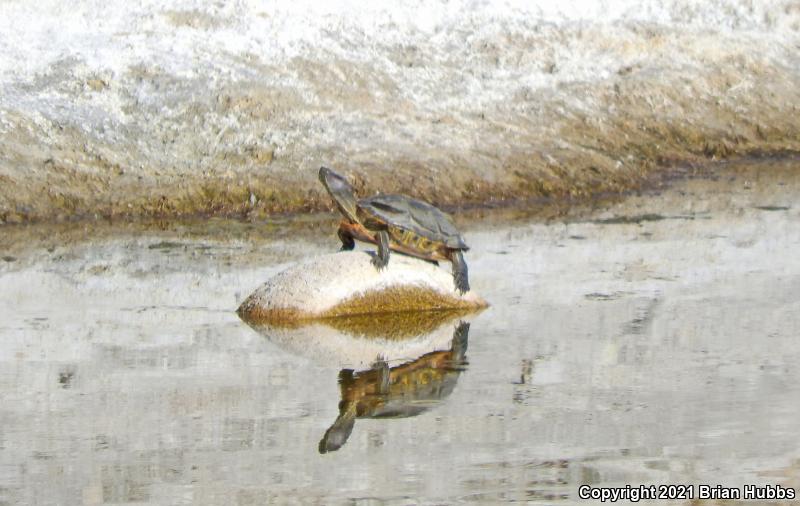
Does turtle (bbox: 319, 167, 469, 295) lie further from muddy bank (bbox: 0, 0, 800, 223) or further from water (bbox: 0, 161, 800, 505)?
muddy bank (bbox: 0, 0, 800, 223)

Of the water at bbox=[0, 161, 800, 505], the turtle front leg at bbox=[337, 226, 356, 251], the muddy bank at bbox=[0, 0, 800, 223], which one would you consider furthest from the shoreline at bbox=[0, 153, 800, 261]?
the turtle front leg at bbox=[337, 226, 356, 251]

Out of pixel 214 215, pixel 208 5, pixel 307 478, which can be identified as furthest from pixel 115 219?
pixel 307 478

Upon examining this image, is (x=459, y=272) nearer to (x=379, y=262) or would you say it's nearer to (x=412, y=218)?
(x=412, y=218)

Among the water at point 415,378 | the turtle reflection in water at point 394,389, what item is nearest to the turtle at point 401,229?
the water at point 415,378

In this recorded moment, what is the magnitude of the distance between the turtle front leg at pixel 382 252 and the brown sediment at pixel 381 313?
7.0 inches

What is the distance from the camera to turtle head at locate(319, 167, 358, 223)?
12.4m

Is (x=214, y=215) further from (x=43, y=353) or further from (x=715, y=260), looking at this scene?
(x=43, y=353)

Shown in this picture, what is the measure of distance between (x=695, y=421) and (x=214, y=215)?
8395 mm

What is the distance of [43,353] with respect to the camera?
11.3 meters

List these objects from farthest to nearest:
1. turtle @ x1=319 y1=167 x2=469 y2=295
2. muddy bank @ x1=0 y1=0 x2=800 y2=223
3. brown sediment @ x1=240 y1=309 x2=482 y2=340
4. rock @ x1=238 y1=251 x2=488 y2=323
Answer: muddy bank @ x1=0 y1=0 x2=800 y2=223 → turtle @ x1=319 y1=167 x2=469 y2=295 → rock @ x1=238 y1=251 x2=488 y2=323 → brown sediment @ x1=240 y1=309 x2=482 y2=340

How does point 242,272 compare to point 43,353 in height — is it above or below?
below

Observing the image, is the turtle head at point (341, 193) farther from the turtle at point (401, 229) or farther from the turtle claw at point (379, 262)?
the turtle claw at point (379, 262)

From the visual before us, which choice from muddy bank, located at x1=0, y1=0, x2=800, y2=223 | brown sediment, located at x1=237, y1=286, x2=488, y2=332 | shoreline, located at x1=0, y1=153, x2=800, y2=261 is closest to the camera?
brown sediment, located at x1=237, y1=286, x2=488, y2=332

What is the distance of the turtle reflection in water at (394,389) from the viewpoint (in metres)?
9.39
